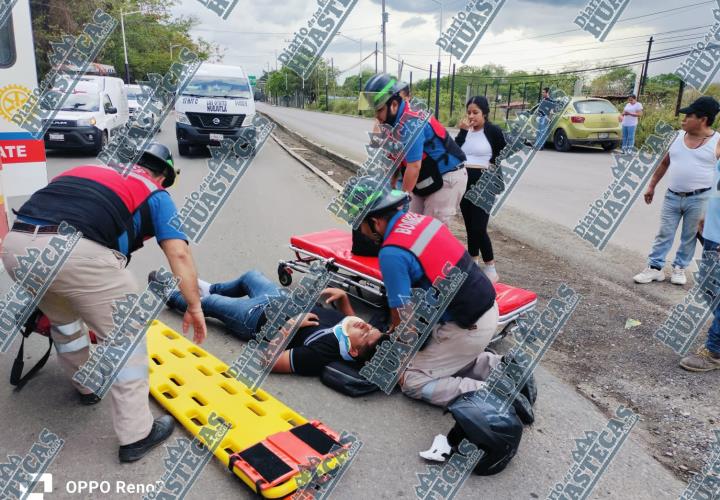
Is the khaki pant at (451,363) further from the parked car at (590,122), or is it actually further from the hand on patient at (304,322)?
the parked car at (590,122)

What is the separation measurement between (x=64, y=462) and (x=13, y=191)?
4172mm

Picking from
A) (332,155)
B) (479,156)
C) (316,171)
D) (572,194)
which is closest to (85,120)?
(316,171)

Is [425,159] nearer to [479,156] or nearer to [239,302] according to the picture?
[479,156]

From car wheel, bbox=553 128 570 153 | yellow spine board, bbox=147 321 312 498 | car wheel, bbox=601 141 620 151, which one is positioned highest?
yellow spine board, bbox=147 321 312 498

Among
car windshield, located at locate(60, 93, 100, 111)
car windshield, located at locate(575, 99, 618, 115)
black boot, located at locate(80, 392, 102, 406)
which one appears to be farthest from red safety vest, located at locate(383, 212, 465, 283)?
car windshield, located at locate(575, 99, 618, 115)

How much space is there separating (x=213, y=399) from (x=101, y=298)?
98 cm

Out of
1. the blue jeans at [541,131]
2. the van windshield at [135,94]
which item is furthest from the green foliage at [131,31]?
the blue jeans at [541,131]

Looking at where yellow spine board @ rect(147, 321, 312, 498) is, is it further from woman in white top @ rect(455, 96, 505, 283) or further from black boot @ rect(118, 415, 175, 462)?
woman in white top @ rect(455, 96, 505, 283)

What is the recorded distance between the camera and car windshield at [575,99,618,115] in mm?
16094

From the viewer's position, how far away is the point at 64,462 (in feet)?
9.07

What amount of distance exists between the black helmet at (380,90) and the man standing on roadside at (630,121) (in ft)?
41.9

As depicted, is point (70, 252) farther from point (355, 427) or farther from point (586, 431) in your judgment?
point (586, 431)

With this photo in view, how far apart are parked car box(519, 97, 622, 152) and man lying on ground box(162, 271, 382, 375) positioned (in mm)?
13929

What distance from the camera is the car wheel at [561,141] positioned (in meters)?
16.7
